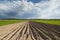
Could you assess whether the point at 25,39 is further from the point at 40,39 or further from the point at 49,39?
the point at 49,39

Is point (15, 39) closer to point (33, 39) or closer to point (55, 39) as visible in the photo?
point (33, 39)

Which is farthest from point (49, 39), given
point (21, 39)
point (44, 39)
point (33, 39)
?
point (21, 39)

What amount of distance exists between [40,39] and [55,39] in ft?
4.27

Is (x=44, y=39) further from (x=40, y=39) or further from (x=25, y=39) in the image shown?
(x=25, y=39)

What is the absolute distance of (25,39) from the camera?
1284cm

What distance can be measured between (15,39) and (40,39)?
2.20 metres

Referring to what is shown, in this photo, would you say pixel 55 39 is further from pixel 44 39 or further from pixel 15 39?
pixel 15 39

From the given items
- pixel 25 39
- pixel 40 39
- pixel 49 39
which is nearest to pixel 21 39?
pixel 25 39

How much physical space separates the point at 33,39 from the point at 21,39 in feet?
3.49

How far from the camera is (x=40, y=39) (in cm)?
1277

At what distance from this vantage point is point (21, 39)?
12.8 m

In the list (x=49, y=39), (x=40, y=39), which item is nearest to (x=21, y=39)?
(x=40, y=39)

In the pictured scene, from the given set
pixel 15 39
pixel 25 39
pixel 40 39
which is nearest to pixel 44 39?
pixel 40 39

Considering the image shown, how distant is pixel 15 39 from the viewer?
507 inches
